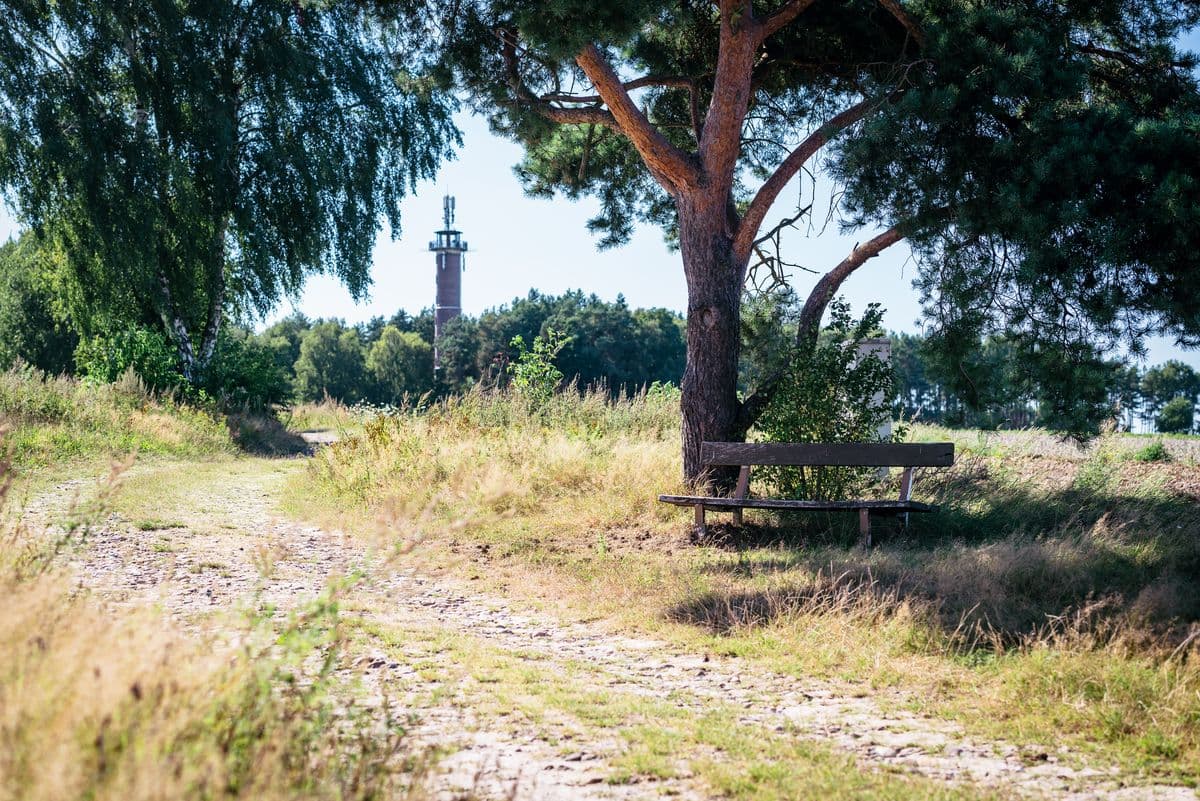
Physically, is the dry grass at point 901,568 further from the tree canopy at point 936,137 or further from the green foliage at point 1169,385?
the green foliage at point 1169,385

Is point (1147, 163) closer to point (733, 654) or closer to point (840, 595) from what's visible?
point (840, 595)

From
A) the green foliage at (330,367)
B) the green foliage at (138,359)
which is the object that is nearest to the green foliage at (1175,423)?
the green foliage at (138,359)

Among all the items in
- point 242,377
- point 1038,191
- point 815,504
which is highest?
point 1038,191

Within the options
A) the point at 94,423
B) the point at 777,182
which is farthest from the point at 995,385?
the point at 94,423

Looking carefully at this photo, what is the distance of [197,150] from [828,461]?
16.2m

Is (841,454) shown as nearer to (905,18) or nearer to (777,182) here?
(777,182)

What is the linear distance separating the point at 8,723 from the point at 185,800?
0.38 meters

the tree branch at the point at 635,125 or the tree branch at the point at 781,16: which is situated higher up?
the tree branch at the point at 781,16

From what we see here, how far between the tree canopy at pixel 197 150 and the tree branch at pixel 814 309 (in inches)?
445

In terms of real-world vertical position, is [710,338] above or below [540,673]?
above

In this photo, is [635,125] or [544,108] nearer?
[635,125]

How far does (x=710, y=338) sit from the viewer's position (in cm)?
976

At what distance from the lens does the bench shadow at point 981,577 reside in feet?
17.1

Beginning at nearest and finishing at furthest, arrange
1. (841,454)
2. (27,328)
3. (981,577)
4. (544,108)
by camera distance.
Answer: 1. (981,577)
2. (841,454)
3. (544,108)
4. (27,328)
